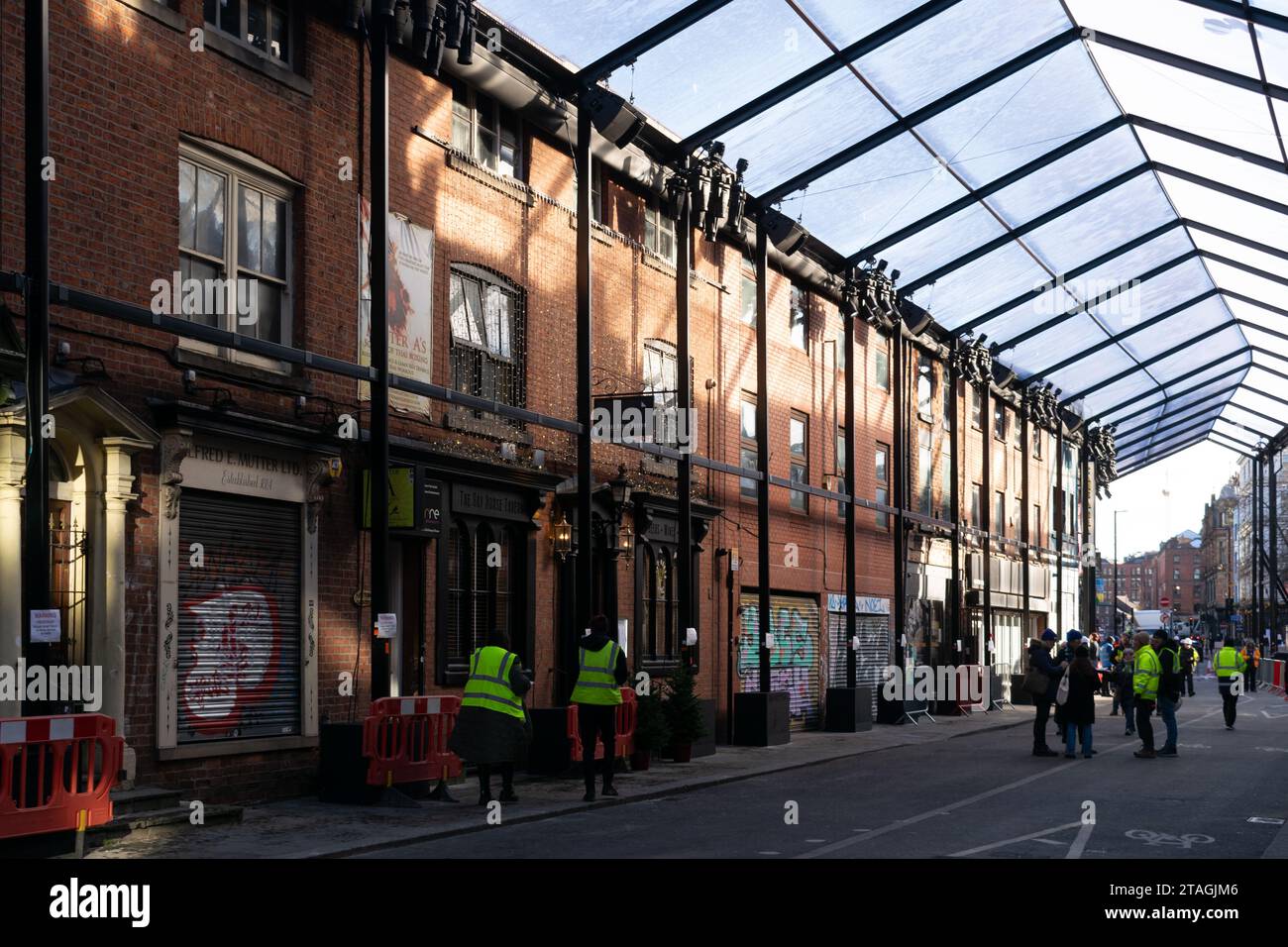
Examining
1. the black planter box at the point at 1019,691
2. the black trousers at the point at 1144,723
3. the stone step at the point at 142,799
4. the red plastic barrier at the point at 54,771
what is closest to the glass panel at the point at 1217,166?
the black trousers at the point at 1144,723

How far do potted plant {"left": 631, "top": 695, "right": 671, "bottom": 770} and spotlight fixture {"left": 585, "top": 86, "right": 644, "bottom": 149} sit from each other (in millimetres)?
7869

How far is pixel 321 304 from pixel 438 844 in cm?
657

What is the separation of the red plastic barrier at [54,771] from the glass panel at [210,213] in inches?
217

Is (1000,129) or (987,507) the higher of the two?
(1000,129)

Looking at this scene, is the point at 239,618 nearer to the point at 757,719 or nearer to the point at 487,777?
the point at 487,777

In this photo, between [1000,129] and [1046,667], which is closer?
[1046,667]

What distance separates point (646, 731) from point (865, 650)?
14739mm

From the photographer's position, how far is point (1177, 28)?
20781mm

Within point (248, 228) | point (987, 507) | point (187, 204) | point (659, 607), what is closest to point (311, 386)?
point (248, 228)

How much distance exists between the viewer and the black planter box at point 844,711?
94.0 ft

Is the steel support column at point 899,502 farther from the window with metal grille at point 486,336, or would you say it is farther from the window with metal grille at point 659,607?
the window with metal grille at point 486,336

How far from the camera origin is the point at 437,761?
15016 millimetres
